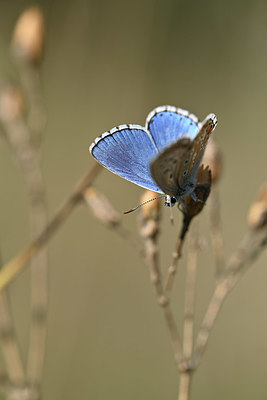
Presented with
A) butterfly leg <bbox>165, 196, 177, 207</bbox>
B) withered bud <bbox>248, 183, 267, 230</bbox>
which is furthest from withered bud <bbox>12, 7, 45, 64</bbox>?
withered bud <bbox>248, 183, 267, 230</bbox>

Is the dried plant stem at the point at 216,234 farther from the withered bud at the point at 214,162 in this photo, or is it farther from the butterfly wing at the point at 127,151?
the butterfly wing at the point at 127,151

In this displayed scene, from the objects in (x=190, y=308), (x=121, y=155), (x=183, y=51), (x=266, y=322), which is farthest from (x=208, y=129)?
(x=183, y=51)

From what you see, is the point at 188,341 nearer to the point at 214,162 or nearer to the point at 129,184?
the point at 214,162

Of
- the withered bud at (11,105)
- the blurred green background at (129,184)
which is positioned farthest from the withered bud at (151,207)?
the blurred green background at (129,184)

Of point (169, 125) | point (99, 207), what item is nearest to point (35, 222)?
point (99, 207)

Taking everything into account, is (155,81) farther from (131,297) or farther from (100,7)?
(131,297)

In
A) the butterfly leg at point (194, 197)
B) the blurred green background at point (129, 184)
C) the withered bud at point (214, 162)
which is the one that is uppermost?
the butterfly leg at point (194, 197)
